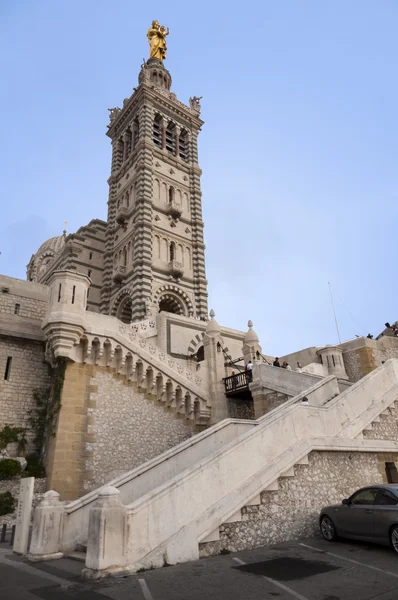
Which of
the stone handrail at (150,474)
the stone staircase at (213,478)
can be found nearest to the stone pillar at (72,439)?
the stone handrail at (150,474)

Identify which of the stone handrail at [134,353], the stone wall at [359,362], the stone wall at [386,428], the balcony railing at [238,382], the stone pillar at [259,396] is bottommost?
the stone wall at [386,428]

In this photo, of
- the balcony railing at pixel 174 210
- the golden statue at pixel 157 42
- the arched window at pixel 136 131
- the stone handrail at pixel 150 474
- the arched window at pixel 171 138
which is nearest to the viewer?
the stone handrail at pixel 150 474

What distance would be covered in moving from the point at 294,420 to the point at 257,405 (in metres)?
6.78

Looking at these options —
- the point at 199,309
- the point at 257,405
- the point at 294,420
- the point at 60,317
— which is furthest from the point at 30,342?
the point at 199,309

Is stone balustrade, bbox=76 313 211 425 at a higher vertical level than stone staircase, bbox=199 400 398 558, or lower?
higher

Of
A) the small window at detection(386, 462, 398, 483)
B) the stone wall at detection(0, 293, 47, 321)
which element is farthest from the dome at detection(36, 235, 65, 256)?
the small window at detection(386, 462, 398, 483)

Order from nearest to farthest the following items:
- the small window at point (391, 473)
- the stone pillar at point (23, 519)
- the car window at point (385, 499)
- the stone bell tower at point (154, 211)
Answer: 1. the car window at point (385, 499)
2. the stone pillar at point (23, 519)
3. the small window at point (391, 473)
4. the stone bell tower at point (154, 211)

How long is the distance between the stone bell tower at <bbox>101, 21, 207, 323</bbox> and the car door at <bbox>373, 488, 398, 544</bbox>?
22.7m

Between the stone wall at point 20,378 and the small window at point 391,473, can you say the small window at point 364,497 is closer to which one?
the small window at point 391,473

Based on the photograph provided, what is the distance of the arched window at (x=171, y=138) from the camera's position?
40.4 metres

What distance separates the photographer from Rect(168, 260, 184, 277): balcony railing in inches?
1298

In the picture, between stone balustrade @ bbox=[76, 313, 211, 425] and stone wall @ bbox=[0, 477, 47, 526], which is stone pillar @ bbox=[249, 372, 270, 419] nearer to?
stone balustrade @ bbox=[76, 313, 211, 425]

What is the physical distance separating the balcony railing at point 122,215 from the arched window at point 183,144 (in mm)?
9522

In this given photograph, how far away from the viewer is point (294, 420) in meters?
10.6
